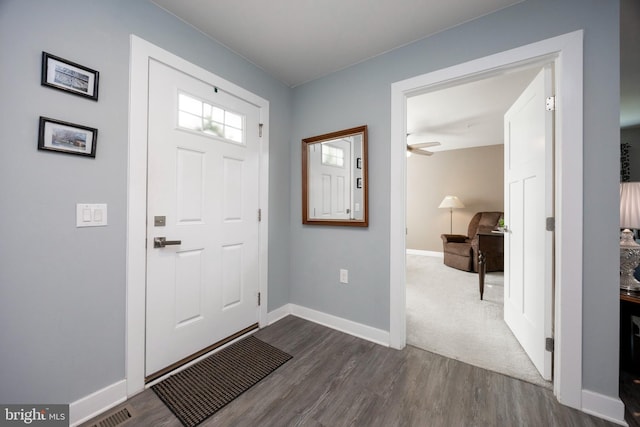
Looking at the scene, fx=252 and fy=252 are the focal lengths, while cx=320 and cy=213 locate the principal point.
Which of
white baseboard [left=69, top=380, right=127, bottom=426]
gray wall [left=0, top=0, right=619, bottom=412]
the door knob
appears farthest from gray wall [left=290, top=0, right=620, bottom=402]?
white baseboard [left=69, top=380, right=127, bottom=426]

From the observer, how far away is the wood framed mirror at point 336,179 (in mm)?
2244

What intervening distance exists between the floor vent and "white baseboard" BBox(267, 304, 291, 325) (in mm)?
1200

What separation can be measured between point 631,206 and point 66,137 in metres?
3.44

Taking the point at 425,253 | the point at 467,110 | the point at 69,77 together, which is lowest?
the point at 425,253

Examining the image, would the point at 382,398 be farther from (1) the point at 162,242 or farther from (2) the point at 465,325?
(1) the point at 162,242

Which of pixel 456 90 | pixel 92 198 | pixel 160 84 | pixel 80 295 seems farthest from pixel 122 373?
pixel 456 90

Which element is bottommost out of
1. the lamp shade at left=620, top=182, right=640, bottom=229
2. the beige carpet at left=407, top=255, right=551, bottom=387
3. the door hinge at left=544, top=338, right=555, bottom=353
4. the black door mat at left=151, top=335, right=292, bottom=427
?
the black door mat at left=151, top=335, right=292, bottom=427

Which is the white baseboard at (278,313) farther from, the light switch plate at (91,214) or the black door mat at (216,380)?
the light switch plate at (91,214)

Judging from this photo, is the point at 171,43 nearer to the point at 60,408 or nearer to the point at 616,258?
the point at 60,408

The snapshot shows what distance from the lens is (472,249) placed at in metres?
4.50

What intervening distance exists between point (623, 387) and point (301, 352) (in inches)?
82.1

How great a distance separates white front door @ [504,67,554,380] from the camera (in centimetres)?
161

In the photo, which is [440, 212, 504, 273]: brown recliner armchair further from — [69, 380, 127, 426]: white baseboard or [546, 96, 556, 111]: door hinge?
[69, 380, 127, 426]: white baseboard

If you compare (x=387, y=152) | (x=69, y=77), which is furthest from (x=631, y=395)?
(x=69, y=77)
